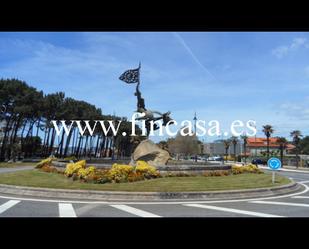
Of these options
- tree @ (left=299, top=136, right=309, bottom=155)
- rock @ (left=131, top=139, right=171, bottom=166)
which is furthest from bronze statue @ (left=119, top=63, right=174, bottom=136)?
tree @ (left=299, top=136, right=309, bottom=155)

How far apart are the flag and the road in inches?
578

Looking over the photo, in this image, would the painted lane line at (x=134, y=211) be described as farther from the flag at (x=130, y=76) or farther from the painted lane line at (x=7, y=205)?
the flag at (x=130, y=76)

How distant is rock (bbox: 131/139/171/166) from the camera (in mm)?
25234

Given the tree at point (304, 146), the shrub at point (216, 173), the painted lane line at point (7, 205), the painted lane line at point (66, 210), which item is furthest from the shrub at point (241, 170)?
the tree at point (304, 146)

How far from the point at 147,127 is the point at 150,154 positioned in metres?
2.57

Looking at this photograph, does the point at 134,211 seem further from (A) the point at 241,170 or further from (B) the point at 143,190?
(A) the point at 241,170

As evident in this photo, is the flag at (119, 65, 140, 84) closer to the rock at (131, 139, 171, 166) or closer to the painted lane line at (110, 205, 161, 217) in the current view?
the rock at (131, 139, 171, 166)

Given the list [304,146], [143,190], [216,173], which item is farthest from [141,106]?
[304,146]

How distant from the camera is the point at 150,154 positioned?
82.9ft
